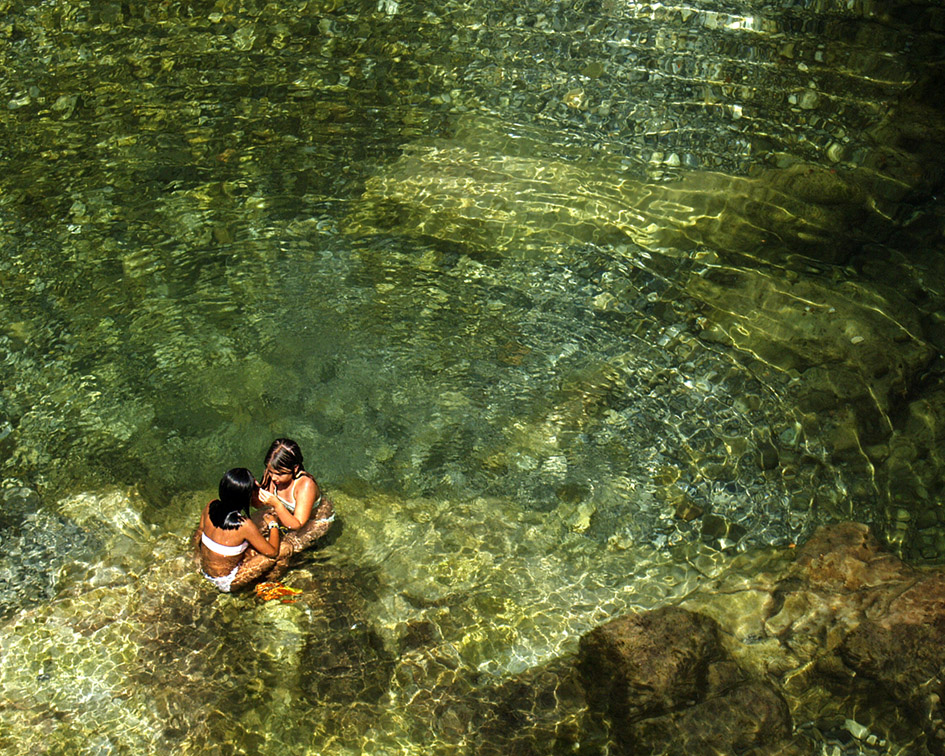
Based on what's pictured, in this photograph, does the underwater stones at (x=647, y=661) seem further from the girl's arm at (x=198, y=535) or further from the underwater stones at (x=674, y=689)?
the girl's arm at (x=198, y=535)

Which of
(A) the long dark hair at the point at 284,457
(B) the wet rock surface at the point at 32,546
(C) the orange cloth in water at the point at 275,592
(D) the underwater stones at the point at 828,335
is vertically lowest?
(C) the orange cloth in water at the point at 275,592

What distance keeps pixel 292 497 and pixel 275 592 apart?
0.57 meters

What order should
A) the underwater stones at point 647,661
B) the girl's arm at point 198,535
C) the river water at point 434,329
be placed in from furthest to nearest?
the girl's arm at point 198,535 < the river water at point 434,329 < the underwater stones at point 647,661

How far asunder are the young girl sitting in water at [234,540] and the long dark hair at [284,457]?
7.1 inches

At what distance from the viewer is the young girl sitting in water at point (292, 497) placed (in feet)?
15.4

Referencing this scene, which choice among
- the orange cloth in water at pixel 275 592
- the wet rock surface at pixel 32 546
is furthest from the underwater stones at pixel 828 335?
the wet rock surface at pixel 32 546

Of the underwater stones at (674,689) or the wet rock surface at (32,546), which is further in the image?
the wet rock surface at (32,546)

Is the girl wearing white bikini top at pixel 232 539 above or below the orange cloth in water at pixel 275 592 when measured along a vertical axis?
above

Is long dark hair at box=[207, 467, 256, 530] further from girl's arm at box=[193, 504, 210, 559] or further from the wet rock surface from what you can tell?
the wet rock surface

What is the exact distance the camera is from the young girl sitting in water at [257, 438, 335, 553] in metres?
4.69

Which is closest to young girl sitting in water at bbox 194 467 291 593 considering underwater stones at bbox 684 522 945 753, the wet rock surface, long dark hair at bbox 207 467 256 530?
Answer: long dark hair at bbox 207 467 256 530

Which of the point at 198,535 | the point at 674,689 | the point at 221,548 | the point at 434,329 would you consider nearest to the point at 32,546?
the point at 198,535

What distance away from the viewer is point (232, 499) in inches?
171

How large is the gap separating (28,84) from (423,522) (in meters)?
6.39
